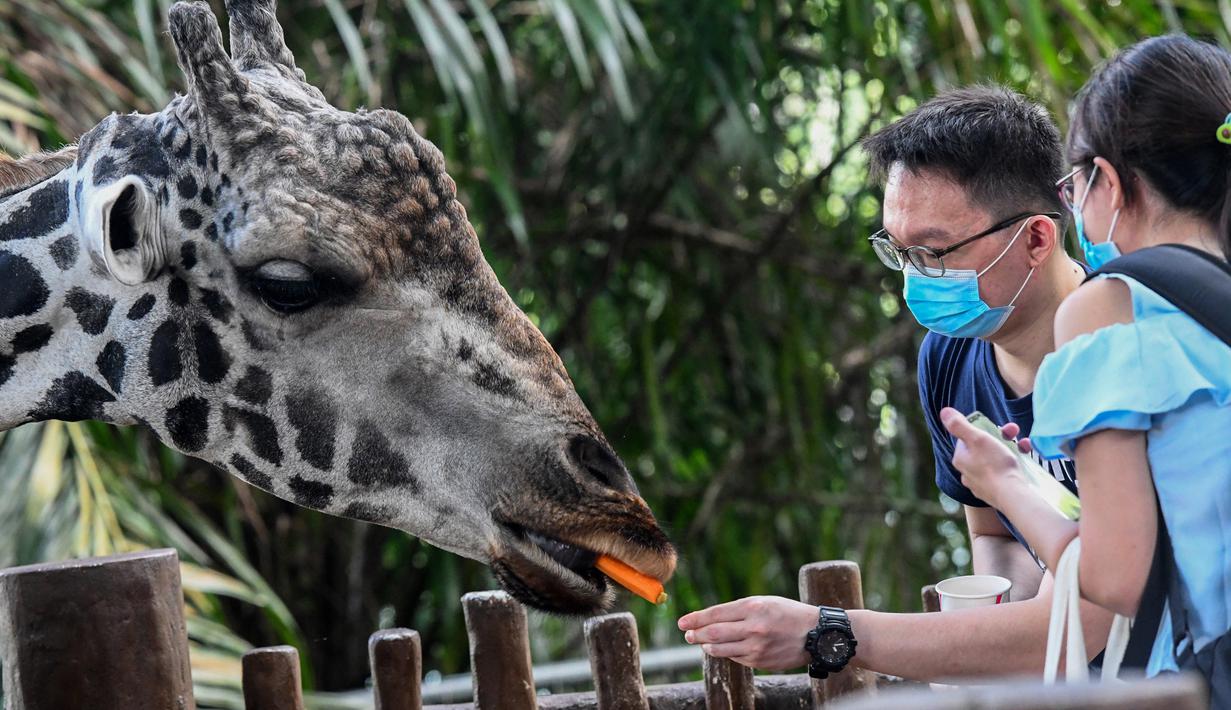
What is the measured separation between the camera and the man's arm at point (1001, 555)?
235cm

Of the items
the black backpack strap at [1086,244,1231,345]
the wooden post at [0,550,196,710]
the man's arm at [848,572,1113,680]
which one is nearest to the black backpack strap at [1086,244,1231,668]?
the black backpack strap at [1086,244,1231,345]

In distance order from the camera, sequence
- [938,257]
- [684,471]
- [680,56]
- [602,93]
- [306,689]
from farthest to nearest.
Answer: [684,471] → [602,93] → [680,56] → [306,689] → [938,257]

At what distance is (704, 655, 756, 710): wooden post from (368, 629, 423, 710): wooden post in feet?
1.71

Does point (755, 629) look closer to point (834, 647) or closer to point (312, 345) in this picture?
point (834, 647)

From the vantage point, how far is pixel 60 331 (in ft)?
6.70

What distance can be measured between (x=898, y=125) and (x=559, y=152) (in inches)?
131

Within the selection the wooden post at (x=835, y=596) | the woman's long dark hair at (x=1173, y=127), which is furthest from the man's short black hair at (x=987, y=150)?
the wooden post at (x=835, y=596)

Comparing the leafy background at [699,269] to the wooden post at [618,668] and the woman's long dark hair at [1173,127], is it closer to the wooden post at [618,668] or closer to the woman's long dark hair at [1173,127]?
the wooden post at [618,668]

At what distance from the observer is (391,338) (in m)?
2.01

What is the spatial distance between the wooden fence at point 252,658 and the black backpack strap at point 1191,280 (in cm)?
113

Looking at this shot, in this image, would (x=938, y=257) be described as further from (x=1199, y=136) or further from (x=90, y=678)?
(x=90, y=678)

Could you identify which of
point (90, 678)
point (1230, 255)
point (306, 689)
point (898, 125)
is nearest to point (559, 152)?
point (306, 689)

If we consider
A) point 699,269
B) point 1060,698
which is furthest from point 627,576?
point 699,269

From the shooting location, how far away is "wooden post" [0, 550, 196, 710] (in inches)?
78.0
